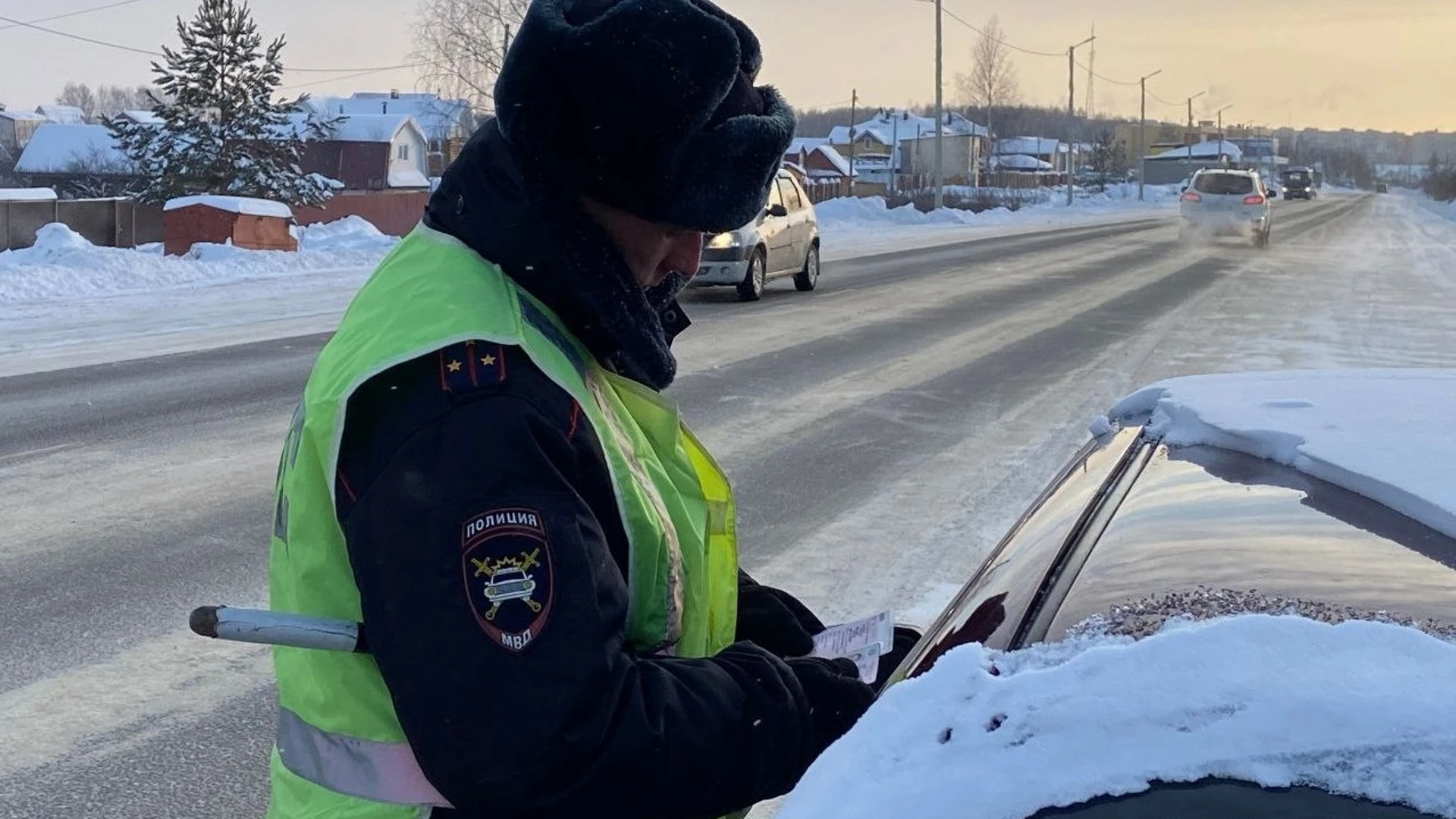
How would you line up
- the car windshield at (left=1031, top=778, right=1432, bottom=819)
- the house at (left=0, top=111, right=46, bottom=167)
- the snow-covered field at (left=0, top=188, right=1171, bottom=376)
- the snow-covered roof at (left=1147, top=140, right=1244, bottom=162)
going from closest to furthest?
the car windshield at (left=1031, top=778, right=1432, bottom=819) < the snow-covered field at (left=0, top=188, right=1171, bottom=376) < the house at (left=0, top=111, right=46, bottom=167) < the snow-covered roof at (left=1147, top=140, right=1244, bottom=162)

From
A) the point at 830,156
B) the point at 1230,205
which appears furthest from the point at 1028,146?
the point at 1230,205

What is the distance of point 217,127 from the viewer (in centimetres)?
2589

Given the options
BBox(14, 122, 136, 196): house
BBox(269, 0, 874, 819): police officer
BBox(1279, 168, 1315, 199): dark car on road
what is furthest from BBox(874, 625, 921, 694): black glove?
BBox(1279, 168, 1315, 199): dark car on road

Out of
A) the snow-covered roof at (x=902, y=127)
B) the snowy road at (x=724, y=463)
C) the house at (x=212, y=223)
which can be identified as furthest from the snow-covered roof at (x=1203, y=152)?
the snowy road at (x=724, y=463)

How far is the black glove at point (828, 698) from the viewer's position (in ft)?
5.20

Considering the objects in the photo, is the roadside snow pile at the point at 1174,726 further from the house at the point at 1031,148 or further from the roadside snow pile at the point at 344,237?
the house at the point at 1031,148

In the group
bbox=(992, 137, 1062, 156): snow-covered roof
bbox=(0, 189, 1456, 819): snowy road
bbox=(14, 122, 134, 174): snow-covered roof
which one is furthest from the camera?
bbox=(992, 137, 1062, 156): snow-covered roof

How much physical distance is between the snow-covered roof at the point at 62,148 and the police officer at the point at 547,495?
70.9 m

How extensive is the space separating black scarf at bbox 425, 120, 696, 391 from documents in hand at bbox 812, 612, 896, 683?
2.02ft

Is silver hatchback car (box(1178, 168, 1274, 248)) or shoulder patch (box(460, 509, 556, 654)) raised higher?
silver hatchback car (box(1178, 168, 1274, 248))

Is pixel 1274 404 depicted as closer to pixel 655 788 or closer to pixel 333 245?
pixel 655 788

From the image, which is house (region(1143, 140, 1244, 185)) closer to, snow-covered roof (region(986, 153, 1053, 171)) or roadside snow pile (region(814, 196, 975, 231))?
snow-covered roof (region(986, 153, 1053, 171))

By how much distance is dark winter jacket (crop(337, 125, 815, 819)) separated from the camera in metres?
1.28

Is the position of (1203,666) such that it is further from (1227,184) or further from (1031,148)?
(1031,148)
